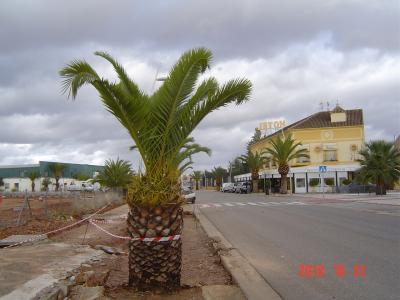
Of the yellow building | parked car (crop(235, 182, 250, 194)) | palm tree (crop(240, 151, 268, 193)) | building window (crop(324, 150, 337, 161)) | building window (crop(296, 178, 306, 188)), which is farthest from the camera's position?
parked car (crop(235, 182, 250, 194))

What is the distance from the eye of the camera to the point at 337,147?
207 ft

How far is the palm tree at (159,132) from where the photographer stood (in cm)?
645

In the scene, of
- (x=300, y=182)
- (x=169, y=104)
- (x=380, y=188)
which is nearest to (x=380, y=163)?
(x=380, y=188)

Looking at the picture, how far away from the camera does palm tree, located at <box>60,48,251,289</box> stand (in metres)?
6.45

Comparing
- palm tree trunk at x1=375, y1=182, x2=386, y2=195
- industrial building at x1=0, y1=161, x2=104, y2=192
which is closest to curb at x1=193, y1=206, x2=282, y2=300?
palm tree trunk at x1=375, y1=182, x2=386, y2=195

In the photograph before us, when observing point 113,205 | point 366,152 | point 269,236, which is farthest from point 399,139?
point 269,236

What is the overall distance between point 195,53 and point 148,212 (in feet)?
8.61

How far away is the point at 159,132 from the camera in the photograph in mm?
7203

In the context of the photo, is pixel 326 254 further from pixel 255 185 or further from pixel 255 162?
pixel 255 185

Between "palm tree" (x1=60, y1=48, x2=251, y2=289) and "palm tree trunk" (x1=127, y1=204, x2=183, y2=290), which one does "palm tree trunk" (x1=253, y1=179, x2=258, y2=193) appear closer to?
"palm tree" (x1=60, y1=48, x2=251, y2=289)

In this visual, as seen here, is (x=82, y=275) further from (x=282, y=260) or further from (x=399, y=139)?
(x=399, y=139)

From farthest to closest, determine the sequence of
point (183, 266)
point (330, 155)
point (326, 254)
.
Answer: point (330, 155) < point (326, 254) < point (183, 266)

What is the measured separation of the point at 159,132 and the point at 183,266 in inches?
129

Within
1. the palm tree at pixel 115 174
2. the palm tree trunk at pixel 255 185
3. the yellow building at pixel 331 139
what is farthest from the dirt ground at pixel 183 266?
the palm tree trunk at pixel 255 185
